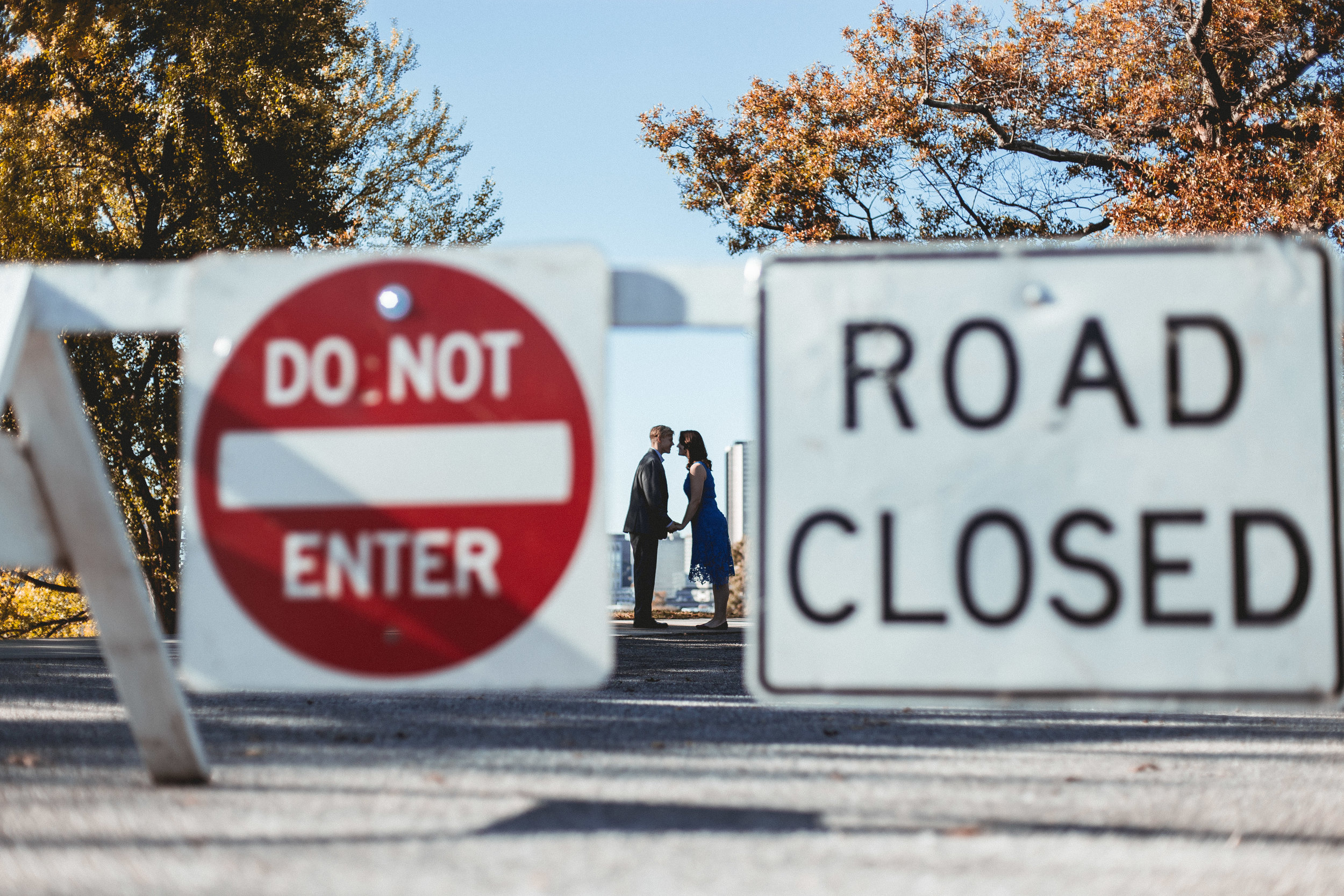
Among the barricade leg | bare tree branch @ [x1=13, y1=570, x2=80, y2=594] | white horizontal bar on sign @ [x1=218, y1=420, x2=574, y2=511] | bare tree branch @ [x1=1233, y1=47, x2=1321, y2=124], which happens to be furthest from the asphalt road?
bare tree branch @ [x1=13, y1=570, x2=80, y2=594]

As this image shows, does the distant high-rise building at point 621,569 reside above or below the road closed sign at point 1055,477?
below

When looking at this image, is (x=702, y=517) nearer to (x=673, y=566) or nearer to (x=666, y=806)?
(x=666, y=806)

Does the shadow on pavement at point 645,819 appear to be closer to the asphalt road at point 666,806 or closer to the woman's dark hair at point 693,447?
the asphalt road at point 666,806

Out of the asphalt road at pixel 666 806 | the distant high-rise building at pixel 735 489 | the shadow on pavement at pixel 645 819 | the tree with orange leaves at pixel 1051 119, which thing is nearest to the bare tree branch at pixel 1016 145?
the tree with orange leaves at pixel 1051 119

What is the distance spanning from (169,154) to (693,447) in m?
12.5

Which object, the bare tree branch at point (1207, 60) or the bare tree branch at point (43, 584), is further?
the bare tree branch at point (43, 584)

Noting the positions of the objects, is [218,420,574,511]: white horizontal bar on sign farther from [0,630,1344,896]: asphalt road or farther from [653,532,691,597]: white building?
[653,532,691,597]: white building

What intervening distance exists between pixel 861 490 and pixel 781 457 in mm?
154

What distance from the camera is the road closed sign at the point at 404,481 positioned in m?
2.39

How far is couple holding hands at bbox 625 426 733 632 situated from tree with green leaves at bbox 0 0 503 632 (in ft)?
29.6

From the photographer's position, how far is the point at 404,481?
240 cm

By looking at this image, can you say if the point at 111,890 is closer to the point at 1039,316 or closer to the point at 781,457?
the point at 781,457

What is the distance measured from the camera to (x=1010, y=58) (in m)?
17.6

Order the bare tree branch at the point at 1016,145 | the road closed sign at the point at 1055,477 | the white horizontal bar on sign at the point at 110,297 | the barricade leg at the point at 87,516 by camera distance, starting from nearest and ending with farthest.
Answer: the road closed sign at the point at 1055,477 < the white horizontal bar on sign at the point at 110,297 < the barricade leg at the point at 87,516 < the bare tree branch at the point at 1016,145
